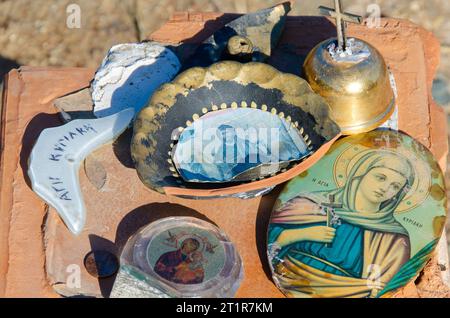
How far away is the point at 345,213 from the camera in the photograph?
3102mm

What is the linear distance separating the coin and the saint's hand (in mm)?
662

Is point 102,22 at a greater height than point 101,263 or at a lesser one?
greater

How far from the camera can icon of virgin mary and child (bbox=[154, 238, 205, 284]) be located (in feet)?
9.60

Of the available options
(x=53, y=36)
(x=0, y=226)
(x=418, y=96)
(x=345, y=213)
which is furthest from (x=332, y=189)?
(x=53, y=36)

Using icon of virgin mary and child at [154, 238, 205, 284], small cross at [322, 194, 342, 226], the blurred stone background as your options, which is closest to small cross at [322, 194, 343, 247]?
small cross at [322, 194, 342, 226]

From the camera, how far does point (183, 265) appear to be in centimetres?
296

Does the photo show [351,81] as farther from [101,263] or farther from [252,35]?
[101,263]

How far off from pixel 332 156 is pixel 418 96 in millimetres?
590

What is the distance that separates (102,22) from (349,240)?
7.45 ft

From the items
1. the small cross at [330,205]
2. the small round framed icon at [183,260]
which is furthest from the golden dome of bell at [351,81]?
the small round framed icon at [183,260]

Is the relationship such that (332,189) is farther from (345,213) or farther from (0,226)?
(0,226)

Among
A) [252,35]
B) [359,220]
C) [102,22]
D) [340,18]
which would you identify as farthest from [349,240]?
[102,22]

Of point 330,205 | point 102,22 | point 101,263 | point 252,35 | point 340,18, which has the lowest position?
point 101,263

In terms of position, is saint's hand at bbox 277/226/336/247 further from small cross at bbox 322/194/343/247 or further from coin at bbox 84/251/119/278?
coin at bbox 84/251/119/278
